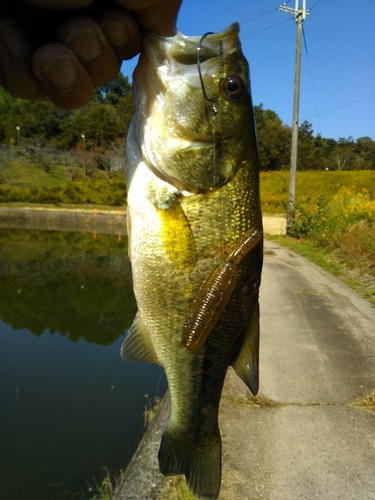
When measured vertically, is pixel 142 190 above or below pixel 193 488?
above

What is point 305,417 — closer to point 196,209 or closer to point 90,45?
point 196,209

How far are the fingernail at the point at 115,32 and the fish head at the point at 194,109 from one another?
8 cm

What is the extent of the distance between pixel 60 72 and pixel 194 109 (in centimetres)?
49

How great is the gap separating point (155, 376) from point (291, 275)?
18.7ft

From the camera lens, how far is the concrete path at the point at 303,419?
3184 millimetres

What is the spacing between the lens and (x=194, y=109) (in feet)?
5.19

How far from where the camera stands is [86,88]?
5.31ft

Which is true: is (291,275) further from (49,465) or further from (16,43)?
(16,43)

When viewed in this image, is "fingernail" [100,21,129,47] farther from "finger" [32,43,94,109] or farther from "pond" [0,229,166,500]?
"pond" [0,229,166,500]

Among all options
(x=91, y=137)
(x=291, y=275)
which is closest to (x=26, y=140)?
(x=91, y=137)

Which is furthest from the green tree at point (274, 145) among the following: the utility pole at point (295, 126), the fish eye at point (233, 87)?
the fish eye at point (233, 87)

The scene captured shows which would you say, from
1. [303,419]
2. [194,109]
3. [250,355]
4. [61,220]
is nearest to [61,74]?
[194,109]

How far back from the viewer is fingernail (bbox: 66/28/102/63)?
4.82 ft

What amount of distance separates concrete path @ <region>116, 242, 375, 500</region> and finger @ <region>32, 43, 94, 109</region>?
265 centimetres
